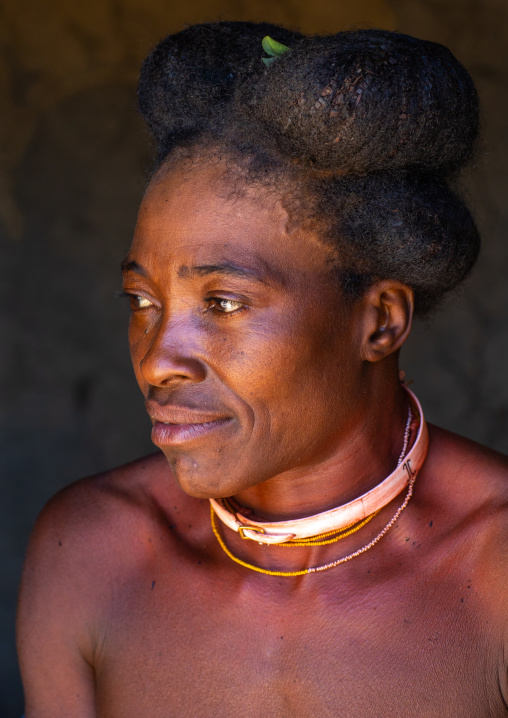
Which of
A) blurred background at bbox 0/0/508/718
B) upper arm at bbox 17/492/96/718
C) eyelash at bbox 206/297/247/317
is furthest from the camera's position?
blurred background at bbox 0/0/508/718

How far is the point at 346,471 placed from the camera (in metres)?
2.04

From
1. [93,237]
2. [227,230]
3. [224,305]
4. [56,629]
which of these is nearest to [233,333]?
[224,305]

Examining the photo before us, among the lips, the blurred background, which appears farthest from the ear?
the blurred background

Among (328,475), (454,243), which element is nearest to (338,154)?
(454,243)

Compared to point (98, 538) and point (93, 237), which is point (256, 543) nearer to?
point (98, 538)

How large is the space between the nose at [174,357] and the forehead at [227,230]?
122mm

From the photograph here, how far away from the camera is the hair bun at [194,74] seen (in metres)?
1.96

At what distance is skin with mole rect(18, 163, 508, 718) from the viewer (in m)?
1.80

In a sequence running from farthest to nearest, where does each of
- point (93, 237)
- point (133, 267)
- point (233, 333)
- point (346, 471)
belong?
point (93, 237)
point (346, 471)
point (133, 267)
point (233, 333)

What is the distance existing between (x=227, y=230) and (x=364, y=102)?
1.20ft

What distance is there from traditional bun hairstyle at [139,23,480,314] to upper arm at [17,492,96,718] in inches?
40.4

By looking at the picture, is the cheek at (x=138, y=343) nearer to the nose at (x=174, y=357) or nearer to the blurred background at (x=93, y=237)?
the nose at (x=174, y=357)

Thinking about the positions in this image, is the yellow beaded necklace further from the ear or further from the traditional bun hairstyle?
the traditional bun hairstyle

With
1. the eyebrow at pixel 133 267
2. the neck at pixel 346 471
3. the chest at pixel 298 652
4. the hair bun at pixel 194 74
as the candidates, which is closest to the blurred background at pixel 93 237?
the hair bun at pixel 194 74
